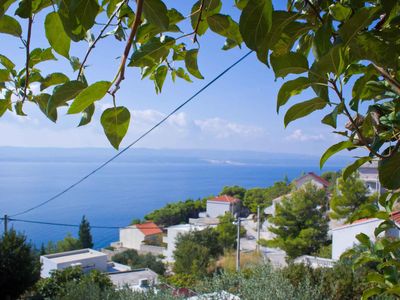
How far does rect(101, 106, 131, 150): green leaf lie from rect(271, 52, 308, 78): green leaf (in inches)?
4.8

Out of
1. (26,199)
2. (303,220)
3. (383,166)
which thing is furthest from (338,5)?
(26,199)

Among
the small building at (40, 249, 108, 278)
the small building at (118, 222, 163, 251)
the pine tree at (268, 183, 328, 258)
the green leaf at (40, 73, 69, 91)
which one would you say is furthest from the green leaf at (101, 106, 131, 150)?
the small building at (118, 222, 163, 251)

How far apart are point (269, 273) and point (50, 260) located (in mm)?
12741

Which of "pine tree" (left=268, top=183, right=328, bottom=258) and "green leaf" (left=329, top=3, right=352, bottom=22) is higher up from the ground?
"green leaf" (left=329, top=3, right=352, bottom=22)

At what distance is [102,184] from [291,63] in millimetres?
50647

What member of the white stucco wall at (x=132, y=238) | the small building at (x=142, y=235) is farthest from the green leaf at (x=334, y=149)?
the white stucco wall at (x=132, y=238)

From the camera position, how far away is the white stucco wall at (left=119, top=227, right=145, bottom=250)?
22.4 meters

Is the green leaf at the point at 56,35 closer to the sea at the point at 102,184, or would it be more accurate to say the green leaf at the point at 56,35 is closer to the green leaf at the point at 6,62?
the green leaf at the point at 6,62

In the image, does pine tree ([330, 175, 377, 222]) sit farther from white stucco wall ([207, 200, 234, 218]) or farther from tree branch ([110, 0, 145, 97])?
tree branch ([110, 0, 145, 97])

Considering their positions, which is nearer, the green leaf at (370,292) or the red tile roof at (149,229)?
the green leaf at (370,292)

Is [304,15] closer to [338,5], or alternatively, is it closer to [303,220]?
[338,5]

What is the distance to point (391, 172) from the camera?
1.08ft

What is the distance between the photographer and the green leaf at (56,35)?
0.29 m

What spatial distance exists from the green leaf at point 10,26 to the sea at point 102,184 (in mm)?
10934
